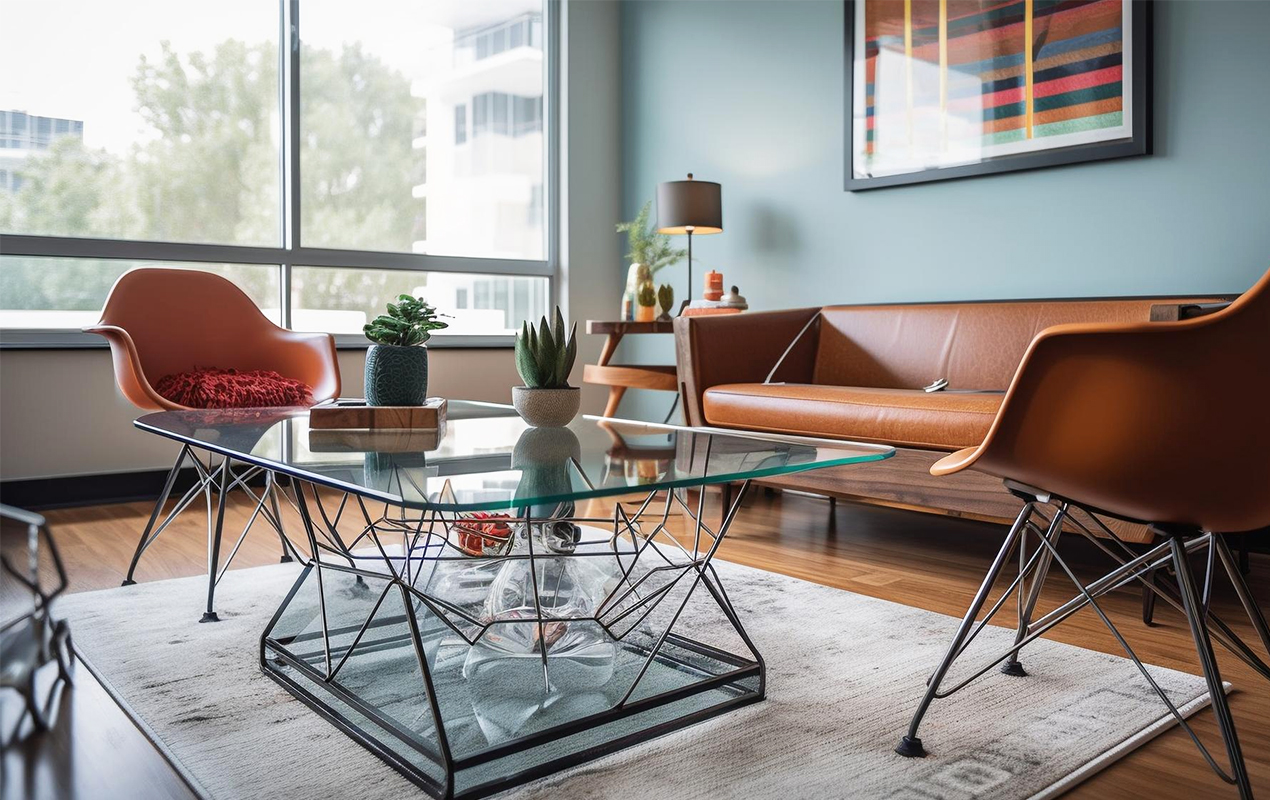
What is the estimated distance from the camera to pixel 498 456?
64.5 inches

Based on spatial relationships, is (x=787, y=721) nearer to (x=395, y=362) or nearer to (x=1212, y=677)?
(x=1212, y=677)

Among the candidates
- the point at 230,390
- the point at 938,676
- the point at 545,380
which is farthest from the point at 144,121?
the point at 938,676

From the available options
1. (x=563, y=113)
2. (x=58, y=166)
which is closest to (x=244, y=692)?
(x=58, y=166)

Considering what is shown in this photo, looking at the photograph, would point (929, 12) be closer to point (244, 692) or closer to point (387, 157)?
point (387, 157)

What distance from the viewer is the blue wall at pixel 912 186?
303cm

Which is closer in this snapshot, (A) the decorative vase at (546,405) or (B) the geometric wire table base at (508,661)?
(B) the geometric wire table base at (508,661)

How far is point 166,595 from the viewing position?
94.6 inches

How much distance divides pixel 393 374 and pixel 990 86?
2592 millimetres

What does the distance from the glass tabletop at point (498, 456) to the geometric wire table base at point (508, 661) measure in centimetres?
10

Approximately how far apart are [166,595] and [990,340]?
2.60 m

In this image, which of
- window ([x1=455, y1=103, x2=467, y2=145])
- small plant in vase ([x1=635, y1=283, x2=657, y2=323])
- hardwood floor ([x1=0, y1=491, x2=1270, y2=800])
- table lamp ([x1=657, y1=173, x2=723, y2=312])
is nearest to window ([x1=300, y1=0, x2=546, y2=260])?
window ([x1=455, y1=103, x2=467, y2=145])

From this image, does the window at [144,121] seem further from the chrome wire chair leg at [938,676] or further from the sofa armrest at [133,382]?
the chrome wire chair leg at [938,676]

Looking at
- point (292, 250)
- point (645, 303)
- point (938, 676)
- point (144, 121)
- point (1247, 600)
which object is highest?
point (144, 121)

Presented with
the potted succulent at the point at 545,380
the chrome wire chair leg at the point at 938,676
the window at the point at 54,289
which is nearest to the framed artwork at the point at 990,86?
the potted succulent at the point at 545,380
